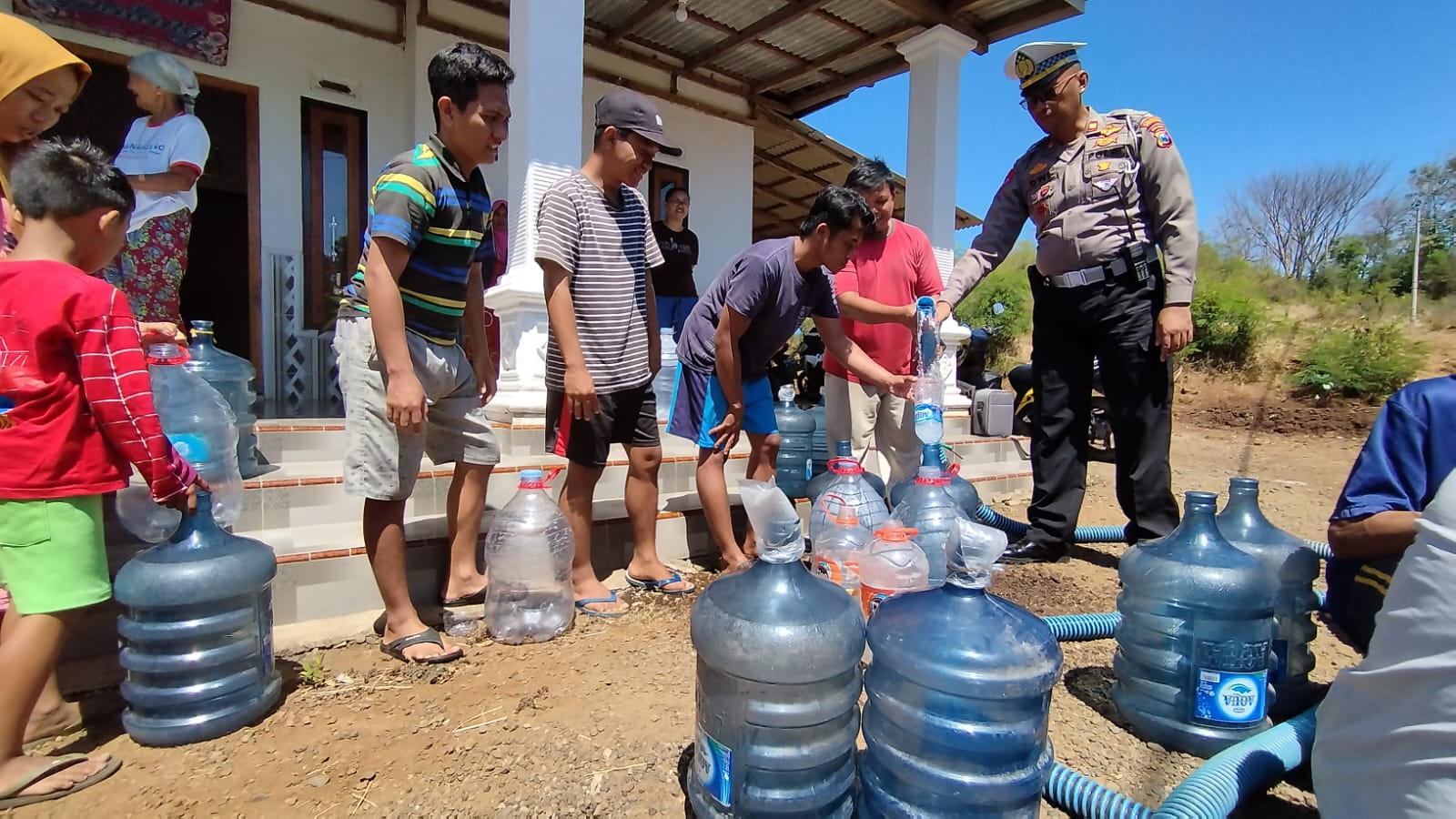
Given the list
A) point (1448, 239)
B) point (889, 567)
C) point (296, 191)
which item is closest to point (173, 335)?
point (889, 567)

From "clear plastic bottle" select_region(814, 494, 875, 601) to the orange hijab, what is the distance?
271cm

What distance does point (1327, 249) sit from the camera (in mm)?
27875

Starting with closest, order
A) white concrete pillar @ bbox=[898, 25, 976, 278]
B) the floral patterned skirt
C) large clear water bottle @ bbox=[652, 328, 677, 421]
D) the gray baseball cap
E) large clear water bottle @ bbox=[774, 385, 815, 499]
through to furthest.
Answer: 1. the gray baseball cap
2. the floral patterned skirt
3. large clear water bottle @ bbox=[774, 385, 815, 499]
4. large clear water bottle @ bbox=[652, 328, 677, 421]
5. white concrete pillar @ bbox=[898, 25, 976, 278]

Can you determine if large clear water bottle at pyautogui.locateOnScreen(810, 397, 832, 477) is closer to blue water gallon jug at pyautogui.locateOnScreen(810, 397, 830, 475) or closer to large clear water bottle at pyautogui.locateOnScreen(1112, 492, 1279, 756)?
blue water gallon jug at pyautogui.locateOnScreen(810, 397, 830, 475)

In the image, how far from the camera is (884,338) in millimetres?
3867

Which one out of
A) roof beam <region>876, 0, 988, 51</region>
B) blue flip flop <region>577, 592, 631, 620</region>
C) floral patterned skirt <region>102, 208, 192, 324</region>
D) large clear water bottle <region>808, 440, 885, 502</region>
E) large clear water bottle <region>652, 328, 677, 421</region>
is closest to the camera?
blue flip flop <region>577, 592, 631, 620</region>

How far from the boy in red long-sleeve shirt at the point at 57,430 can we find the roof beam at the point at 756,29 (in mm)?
6434

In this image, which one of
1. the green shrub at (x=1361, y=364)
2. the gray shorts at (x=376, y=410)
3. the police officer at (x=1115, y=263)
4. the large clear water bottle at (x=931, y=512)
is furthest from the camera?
the green shrub at (x=1361, y=364)

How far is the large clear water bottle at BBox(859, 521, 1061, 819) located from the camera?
1.35 metres

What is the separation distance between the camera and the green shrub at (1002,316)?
17.3 m

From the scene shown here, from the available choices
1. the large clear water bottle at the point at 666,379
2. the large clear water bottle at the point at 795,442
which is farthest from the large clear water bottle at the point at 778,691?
the large clear water bottle at the point at 666,379

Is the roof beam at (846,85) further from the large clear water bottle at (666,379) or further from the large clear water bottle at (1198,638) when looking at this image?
the large clear water bottle at (1198,638)

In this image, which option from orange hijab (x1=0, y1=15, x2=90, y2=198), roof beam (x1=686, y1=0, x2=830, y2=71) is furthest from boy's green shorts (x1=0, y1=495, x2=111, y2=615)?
roof beam (x1=686, y1=0, x2=830, y2=71)

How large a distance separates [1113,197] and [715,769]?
2.97m
